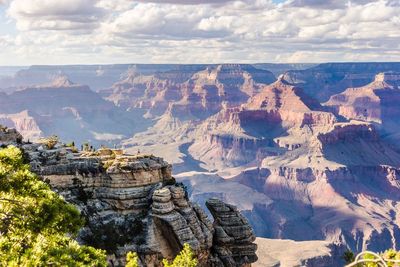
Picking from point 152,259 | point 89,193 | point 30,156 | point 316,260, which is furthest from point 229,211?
point 316,260

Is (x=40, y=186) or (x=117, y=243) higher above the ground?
(x=40, y=186)

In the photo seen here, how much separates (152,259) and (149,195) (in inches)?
261

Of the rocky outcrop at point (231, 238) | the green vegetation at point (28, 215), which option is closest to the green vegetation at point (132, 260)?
Answer: the green vegetation at point (28, 215)

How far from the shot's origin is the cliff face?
1853 inches

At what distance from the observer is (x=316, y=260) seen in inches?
6216

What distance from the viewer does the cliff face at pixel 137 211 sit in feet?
154

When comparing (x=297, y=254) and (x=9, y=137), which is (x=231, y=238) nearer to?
(x=9, y=137)

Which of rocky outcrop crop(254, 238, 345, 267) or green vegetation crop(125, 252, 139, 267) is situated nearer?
green vegetation crop(125, 252, 139, 267)

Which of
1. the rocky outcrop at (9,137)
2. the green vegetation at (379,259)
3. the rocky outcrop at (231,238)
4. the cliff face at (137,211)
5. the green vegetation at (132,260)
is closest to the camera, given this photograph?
the green vegetation at (379,259)

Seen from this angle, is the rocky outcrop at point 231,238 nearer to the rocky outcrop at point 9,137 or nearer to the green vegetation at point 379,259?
the green vegetation at point 379,259

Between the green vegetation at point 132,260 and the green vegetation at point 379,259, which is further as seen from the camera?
the green vegetation at point 132,260

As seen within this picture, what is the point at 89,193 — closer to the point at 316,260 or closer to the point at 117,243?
the point at 117,243

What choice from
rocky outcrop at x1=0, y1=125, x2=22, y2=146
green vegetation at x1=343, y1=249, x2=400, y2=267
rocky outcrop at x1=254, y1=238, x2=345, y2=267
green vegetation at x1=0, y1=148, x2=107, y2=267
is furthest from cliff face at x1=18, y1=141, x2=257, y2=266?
rocky outcrop at x1=254, y1=238, x2=345, y2=267

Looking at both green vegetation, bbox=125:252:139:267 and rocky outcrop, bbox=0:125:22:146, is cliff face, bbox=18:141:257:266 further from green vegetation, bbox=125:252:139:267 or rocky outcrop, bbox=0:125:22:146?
green vegetation, bbox=125:252:139:267
